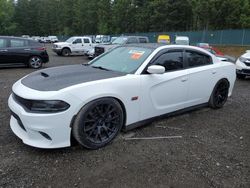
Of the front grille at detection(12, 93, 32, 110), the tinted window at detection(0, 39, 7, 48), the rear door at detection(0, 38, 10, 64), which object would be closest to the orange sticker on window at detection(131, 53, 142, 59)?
the front grille at detection(12, 93, 32, 110)

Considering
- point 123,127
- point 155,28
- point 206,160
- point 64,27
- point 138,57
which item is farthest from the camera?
point 64,27

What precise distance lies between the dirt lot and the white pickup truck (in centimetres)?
1775

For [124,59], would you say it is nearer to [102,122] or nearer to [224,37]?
[102,122]

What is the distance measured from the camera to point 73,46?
22.2 metres

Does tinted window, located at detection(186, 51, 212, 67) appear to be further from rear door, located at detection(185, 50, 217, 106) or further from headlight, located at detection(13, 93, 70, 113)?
headlight, located at detection(13, 93, 70, 113)

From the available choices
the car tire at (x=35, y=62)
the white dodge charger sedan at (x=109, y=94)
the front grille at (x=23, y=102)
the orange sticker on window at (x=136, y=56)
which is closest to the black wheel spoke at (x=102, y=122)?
the white dodge charger sedan at (x=109, y=94)

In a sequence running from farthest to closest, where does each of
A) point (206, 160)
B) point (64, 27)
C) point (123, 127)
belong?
point (64, 27), point (123, 127), point (206, 160)

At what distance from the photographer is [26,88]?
151 inches

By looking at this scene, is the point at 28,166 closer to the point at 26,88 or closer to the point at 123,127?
the point at 26,88

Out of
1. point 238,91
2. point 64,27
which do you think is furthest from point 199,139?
point 64,27

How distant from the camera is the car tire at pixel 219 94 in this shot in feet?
19.7

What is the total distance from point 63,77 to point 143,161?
66.8 inches

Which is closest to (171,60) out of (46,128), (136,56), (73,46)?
(136,56)

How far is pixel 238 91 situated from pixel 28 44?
9.59m
